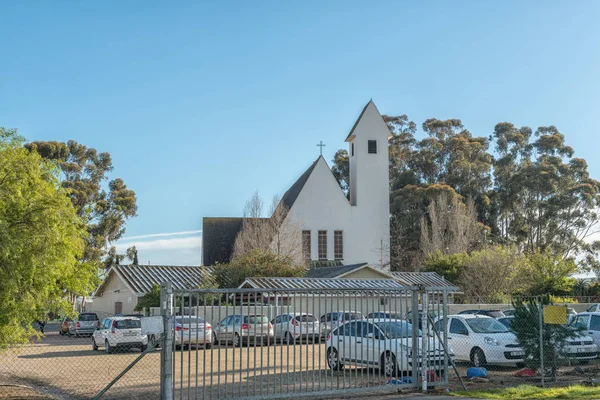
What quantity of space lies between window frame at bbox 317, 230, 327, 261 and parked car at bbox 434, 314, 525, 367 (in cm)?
4723

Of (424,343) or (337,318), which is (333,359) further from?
(424,343)

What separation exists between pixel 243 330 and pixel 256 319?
1.11 feet

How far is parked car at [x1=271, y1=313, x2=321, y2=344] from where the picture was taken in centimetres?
1252

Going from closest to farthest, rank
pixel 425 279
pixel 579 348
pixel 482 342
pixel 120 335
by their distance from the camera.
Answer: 1. pixel 579 348
2. pixel 482 342
3. pixel 120 335
4. pixel 425 279

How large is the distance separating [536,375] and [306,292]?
6.71 metres

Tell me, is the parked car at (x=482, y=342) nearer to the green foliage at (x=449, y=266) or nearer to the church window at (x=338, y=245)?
the green foliage at (x=449, y=266)

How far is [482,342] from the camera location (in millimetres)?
18609

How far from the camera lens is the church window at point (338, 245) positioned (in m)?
67.9

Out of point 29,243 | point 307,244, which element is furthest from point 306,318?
point 307,244

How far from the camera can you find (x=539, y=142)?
7544 centimetres

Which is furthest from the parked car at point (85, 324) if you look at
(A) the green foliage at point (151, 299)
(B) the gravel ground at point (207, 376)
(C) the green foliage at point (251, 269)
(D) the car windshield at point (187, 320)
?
(D) the car windshield at point (187, 320)

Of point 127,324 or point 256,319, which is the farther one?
point 127,324

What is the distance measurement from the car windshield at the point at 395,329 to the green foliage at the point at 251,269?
29.1 m

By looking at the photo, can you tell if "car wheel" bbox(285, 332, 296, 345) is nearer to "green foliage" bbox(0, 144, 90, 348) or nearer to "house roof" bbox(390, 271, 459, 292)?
"green foliage" bbox(0, 144, 90, 348)
